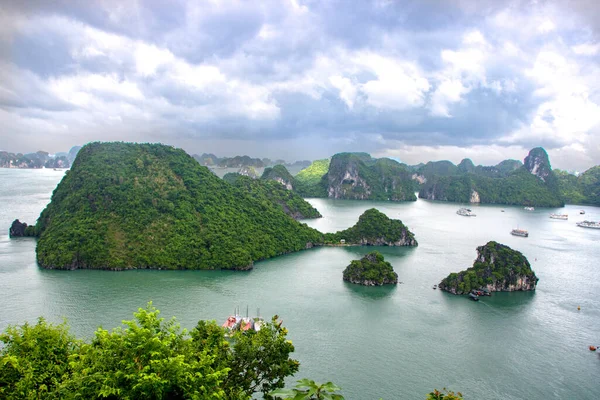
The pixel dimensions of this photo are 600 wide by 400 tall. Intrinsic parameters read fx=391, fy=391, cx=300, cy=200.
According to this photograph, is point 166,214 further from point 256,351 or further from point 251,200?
point 256,351

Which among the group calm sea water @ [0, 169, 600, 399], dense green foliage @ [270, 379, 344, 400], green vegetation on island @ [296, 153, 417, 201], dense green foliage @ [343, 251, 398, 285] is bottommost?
calm sea water @ [0, 169, 600, 399]

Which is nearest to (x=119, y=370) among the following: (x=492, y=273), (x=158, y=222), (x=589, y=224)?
(x=492, y=273)

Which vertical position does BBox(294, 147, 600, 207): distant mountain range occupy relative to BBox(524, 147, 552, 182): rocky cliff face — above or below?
below

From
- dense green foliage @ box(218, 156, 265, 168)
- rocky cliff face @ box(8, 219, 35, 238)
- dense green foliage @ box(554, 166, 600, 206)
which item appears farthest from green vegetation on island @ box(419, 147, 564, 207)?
rocky cliff face @ box(8, 219, 35, 238)

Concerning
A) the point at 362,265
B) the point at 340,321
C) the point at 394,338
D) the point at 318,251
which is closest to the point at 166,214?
the point at 318,251

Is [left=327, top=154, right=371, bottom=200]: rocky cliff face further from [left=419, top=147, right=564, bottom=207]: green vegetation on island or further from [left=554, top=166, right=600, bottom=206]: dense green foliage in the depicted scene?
[left=554, top=166, right=600, bottom=206]: dense green foliage

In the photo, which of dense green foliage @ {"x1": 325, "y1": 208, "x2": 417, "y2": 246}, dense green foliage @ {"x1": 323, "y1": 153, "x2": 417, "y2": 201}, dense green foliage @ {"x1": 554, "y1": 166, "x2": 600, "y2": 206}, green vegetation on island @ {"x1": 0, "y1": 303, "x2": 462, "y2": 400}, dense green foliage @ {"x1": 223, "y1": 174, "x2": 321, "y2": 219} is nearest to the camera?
green vegetation on island @ {"x1": 0, "y1": 303, "x2": 462, "y2": 400}

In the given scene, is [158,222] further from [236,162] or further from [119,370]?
[236,162]
